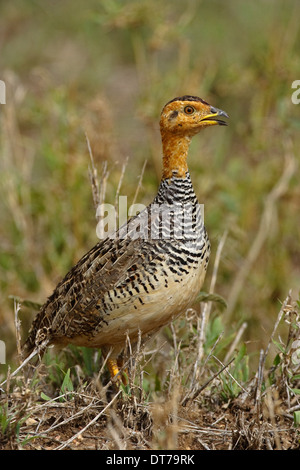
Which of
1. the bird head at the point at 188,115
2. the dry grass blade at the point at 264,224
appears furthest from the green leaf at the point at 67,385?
the dry grass blade at the point at 264,224

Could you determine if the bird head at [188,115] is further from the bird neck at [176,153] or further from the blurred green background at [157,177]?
the blurred green background at [157,177]

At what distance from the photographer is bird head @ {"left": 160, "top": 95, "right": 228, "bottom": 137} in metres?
3.98

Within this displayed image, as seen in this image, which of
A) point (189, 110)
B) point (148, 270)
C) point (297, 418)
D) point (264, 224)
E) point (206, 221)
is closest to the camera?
point (297, 418)

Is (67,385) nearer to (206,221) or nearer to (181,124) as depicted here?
(181,124)

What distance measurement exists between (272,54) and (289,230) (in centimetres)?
167

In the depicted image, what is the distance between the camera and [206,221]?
20.7 feet

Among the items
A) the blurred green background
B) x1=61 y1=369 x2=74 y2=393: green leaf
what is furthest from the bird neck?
the blurred green background

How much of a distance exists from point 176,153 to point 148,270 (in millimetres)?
696

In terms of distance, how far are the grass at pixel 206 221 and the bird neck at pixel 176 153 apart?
0.35 m

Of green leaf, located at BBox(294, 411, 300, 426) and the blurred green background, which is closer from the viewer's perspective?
green leaf, located at BBox(294, 411, 300, 426)

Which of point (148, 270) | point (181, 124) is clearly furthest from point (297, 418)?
point (181, 124)

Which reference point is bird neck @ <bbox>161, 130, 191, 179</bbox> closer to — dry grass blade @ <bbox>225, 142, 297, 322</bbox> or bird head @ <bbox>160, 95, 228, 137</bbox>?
bird head @ <bbox>160, 95, 228, 137</bbox>

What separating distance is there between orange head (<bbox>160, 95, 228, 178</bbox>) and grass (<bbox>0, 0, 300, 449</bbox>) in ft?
1.20

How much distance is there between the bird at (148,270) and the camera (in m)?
3.77
